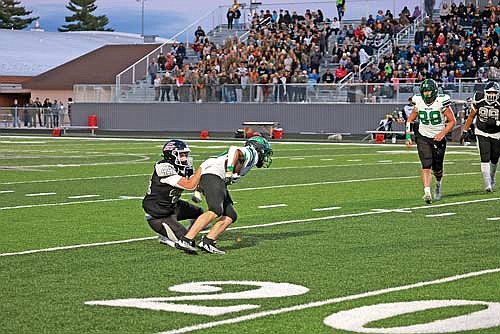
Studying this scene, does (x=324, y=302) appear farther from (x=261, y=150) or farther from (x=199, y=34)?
(x=199, y=34)

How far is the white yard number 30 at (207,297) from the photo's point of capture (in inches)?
284

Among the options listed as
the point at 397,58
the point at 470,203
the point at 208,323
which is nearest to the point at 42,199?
the point at 470,203

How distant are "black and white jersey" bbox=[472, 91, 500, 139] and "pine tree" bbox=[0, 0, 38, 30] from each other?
99308mm

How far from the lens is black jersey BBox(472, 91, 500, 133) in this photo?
52.0 ft

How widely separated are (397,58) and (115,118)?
13295 mm

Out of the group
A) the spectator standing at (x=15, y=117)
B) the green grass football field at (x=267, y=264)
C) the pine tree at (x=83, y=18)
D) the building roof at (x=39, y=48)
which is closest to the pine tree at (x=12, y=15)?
the pine tree at (x=83, y=18)

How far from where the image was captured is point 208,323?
677cm

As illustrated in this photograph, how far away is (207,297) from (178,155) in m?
2.53

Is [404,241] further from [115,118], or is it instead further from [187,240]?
[115,118]

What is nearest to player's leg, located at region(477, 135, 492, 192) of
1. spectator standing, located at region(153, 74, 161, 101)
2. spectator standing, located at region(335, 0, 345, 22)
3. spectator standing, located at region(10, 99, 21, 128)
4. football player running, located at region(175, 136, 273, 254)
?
football player running, located at region(175, 136, 273, 254)

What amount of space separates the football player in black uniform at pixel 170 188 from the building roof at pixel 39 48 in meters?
57.1

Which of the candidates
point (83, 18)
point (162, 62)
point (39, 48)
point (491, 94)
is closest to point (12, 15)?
point (83, 18)

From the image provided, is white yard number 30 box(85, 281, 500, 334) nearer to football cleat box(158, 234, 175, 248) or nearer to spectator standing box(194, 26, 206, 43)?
football cleat box(158, 234, 175, 248)

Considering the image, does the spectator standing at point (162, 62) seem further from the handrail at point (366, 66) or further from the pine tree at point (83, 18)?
the pine tree at point (83, 18)
